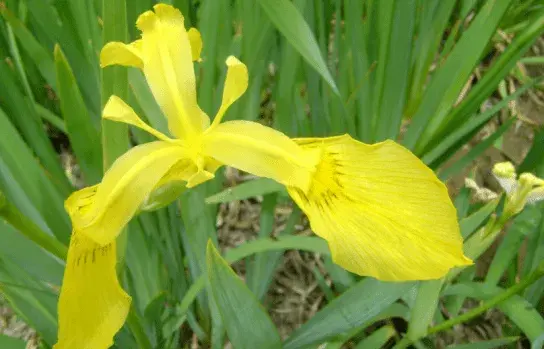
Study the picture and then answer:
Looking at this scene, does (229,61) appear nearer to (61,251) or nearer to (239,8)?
(61,251)

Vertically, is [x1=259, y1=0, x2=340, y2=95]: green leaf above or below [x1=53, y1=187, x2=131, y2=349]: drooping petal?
above

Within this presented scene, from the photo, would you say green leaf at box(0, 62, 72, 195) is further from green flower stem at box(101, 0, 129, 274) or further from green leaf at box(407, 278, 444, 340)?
green leaf at box(407, 278, 444, 340)

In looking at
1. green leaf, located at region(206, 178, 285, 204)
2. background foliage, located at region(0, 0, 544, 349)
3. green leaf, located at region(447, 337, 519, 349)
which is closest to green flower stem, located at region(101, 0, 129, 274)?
background foliage, located at region(0, 0, 544, 349)

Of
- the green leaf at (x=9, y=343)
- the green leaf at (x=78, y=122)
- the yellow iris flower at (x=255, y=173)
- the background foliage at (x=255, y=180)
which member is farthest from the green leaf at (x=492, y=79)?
the green leaf at (x=9, y=343)

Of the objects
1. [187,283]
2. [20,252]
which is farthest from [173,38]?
[187,283]

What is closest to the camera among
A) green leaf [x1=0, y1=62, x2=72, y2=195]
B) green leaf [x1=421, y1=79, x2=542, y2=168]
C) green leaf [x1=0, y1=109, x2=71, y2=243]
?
green leaf [x1=0, y1=109, x2=71, y2=243]

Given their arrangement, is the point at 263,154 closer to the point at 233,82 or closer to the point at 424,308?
the point at 233,82

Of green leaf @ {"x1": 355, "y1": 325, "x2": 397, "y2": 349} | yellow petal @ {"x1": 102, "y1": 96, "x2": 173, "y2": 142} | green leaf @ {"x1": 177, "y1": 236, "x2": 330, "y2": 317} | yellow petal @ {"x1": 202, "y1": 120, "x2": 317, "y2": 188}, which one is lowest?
green leaf @ {"x1": 355, "y1": 325, "x2": 397, "y2": 349}

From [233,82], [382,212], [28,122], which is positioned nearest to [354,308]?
[382,212]
